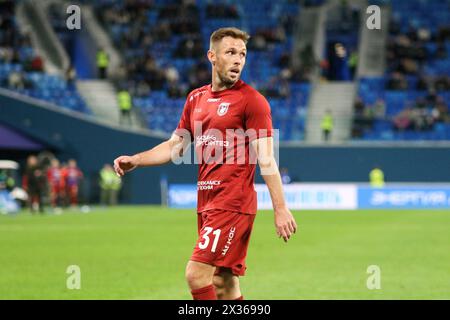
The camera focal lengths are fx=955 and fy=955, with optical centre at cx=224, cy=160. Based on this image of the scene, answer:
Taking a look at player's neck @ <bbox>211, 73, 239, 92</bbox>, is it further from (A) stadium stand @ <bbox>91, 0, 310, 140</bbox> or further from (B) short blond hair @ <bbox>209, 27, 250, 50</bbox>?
(A) stadium stand @ <bbox>91, 0, 310, 140</bbox>

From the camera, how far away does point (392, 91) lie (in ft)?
134

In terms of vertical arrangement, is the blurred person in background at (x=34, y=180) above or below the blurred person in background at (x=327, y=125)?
below

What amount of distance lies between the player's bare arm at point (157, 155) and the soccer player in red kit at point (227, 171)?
2cm

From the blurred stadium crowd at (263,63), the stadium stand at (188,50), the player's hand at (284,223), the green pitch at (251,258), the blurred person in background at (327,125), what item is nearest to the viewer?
the player's hand at (284,223)

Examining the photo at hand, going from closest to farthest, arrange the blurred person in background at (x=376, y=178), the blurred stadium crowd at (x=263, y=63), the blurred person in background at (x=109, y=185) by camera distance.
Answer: the blurred person in background at (x=109, y=185)
the blurred person in background at (x=376, y=178)
the blurred stadium crowd at (x=263, y=63)

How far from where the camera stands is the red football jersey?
7.04 meters

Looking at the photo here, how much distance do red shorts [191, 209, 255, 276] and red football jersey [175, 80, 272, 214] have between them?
70 mm

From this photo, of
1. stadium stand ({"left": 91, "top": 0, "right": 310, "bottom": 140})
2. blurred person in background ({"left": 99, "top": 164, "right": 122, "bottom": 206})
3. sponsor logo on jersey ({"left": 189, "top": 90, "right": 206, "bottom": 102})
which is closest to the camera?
sponsor logo on jersey ({"left": 189, "top": 90, "right": 206, "bottom": 102})

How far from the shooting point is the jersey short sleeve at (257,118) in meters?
6.98

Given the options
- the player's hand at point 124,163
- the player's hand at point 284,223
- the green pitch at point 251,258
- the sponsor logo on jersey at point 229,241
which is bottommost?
the green pitch at point 251,258

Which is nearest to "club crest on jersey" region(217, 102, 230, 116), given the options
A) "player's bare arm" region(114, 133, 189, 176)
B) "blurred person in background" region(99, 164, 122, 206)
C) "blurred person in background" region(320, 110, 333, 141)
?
"player's bare arm" region(114, 133, 189, 176)

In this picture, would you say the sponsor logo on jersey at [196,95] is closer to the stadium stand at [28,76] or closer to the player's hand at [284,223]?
the player's hand at [284,223]

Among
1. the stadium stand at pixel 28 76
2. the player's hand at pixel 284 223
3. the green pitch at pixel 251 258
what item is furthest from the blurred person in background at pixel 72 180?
the player's hand at pixel 284 223
